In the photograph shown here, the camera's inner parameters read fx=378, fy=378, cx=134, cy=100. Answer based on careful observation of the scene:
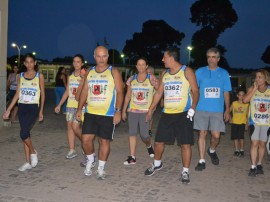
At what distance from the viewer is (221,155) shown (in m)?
8.23

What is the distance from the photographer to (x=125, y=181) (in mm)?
5836

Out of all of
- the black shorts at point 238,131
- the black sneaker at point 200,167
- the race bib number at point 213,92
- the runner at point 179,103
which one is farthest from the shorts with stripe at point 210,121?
the black shorts at point 238,131

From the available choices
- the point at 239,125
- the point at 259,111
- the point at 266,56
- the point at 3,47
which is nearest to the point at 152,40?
the point at 266,56

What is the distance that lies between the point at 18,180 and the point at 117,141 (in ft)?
13.6

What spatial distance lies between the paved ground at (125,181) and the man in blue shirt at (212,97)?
0.74 m

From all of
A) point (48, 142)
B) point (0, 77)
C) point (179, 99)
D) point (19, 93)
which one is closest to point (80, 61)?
point (19, 93)

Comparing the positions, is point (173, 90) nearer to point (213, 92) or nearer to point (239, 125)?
point (213, 92)

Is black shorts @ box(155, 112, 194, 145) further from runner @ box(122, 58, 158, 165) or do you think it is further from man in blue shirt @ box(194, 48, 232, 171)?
runner @ box(122, 58, 158, 165)

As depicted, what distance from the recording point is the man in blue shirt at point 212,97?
6.83m

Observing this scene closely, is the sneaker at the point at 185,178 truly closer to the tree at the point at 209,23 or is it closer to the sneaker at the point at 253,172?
the sneaker at the point at 253,172

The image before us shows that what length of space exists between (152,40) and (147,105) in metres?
80.1

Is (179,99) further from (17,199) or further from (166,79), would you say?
(17,199)

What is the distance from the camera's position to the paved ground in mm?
5113

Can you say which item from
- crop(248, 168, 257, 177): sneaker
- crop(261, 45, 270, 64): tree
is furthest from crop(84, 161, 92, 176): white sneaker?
crop(261, 45, 270, 64): tree
